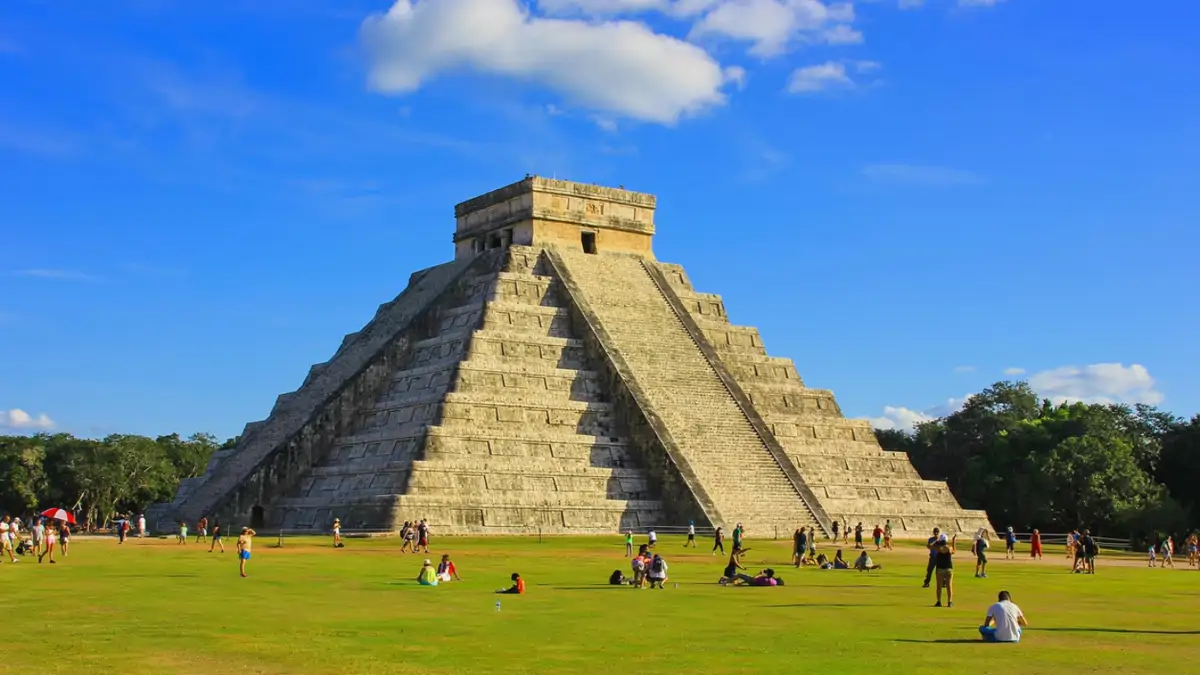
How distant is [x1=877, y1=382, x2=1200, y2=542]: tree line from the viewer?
59.3 metres

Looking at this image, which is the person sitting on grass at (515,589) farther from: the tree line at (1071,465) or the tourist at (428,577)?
the tree line at (1071,465)

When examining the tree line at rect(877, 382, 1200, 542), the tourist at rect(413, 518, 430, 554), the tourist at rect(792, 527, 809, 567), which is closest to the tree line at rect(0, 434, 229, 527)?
the tree line at rect(877, 382, 1200, 542)

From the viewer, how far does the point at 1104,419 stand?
6662cm

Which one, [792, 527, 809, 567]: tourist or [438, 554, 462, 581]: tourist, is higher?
[792, 527, 809, 567]: tourist

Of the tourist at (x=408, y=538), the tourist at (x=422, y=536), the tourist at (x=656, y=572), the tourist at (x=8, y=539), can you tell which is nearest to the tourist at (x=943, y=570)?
the tourist at (x=656, y=572)

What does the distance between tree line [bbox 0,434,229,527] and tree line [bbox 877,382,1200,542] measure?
42.4 m

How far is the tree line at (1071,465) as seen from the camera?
59312 mm

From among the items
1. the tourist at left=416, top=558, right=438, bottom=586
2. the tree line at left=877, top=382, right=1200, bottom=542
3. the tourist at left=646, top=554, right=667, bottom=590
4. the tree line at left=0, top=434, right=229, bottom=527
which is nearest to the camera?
the tourist at left=416, top=558, right=438, bottom=586

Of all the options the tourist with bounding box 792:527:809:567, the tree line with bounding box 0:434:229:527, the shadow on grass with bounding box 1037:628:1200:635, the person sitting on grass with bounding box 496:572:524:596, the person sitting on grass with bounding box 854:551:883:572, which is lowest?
the shadow on grass with bounding box 1037:628:1200:635

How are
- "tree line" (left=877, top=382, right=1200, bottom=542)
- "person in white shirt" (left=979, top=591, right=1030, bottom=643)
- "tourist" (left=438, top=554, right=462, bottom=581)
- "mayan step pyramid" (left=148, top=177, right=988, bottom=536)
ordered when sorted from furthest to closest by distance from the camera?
"tree line" (left=877, top=382, right=1200, bottom=542)
"mayan step pyramid" (left=148, top=177, right=988, bottom=536)
"tourist" (left=438, top=554, right=462, bottom=581)
"person in white shirt" (left=979, top=591, right=1030, bottom=643)

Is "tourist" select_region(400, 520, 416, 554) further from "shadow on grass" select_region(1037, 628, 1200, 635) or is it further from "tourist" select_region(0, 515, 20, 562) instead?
"shadow on grass" select_region(1037, 628, 1200, 635)

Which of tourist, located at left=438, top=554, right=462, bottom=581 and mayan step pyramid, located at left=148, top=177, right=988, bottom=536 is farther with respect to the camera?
mayan step pyramid, located at left=148, top=177, right=988, bottom=536

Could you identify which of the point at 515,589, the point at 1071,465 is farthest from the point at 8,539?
the point at 1071,465

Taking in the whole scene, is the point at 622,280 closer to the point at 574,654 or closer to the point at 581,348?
the point at 581,348
